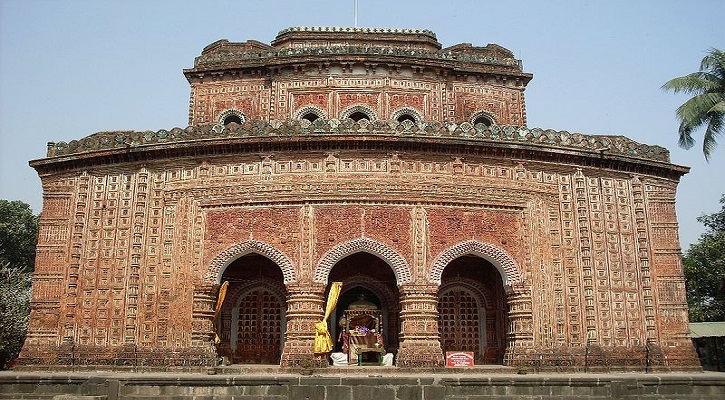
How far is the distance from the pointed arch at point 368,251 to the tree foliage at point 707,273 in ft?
60.2

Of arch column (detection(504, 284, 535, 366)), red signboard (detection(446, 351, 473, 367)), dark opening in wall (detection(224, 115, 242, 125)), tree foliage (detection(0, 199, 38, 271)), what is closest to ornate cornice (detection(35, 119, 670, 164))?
arch column (detection(504, 284, 535, 366))

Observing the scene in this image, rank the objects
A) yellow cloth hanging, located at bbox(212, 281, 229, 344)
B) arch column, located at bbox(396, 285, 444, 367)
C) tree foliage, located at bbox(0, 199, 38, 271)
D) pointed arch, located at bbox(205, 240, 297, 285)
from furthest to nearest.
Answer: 1. tree foliage, located at bbox(0, 199, 38, 271)
2. yellow cloth hanging, located at bbox(212, 281, 229, 344)
3. pointed arch, located at bbox(205, 240, 297, 285)
4. arch column, located at bbox(396, 285, 444, 367)

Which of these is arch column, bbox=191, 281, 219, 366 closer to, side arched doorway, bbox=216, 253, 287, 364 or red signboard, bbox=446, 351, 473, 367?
side arched doorway, bbox=216, 253, 287, 364

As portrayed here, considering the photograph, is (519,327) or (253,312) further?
(253,312)

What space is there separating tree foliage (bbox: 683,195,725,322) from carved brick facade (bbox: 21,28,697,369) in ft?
42.4

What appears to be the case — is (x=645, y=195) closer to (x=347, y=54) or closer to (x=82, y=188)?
(x=347, y=54)

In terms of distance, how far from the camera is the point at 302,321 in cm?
1560

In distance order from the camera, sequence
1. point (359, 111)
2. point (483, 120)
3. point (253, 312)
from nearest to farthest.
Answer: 1. point (253, 312)
2. point (359, 111)
3. point (483, 120)

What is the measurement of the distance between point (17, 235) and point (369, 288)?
81.9 ft

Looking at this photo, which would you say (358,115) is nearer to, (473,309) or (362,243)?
(362,243)

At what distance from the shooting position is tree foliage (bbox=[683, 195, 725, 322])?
93.7 feet

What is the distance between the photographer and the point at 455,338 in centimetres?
1758

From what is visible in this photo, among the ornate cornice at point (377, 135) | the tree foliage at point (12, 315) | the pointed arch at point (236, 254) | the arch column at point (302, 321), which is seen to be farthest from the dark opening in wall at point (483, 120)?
the tree foliage at point (12, 315)

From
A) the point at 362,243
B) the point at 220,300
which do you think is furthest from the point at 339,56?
the point at 220,300
